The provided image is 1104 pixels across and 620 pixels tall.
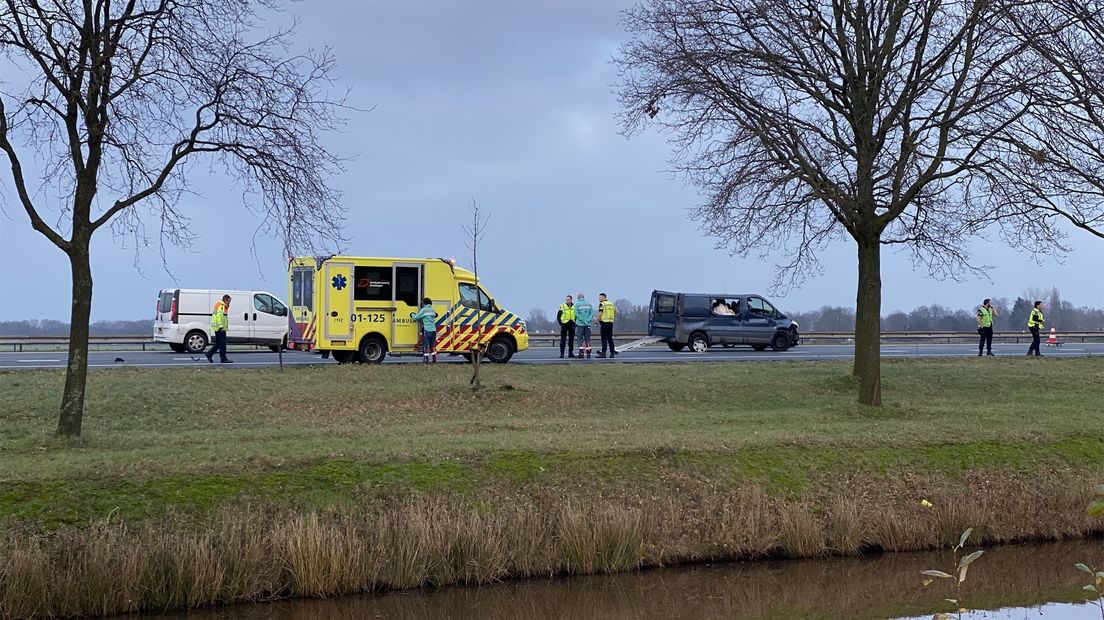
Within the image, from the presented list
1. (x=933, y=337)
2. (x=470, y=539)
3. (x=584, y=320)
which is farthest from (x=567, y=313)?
(x=933, y=337)

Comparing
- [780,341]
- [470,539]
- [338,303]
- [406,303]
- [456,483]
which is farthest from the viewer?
[780,341]

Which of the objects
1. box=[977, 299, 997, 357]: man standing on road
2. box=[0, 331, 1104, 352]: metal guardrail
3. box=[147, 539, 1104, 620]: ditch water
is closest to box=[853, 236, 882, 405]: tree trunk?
box=[147, 539, 1104, 620]: ditch water

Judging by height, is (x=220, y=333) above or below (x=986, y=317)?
below

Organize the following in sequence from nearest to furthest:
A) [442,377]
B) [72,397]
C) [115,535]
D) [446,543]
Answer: [115,535] < [446,543] < [72,397] < [442,377]

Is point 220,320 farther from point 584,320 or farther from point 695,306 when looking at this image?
point 695,306

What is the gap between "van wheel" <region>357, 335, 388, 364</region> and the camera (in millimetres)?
25797

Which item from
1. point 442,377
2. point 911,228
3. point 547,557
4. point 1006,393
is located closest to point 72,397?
point 547,557

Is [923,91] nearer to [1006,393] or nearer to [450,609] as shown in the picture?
[1006,393]

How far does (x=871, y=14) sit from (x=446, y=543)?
13.0 m

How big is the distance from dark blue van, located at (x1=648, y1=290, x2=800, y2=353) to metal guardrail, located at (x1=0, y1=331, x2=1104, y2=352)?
5359 mm

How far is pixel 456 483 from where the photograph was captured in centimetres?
1365

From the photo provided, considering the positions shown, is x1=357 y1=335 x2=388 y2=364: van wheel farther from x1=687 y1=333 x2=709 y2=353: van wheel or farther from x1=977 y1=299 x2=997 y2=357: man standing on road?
x1=977 y1=299 x2=997 y2=357: man standing on road

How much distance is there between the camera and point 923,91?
2017 centimetres

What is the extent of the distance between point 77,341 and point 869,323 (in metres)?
13.9
